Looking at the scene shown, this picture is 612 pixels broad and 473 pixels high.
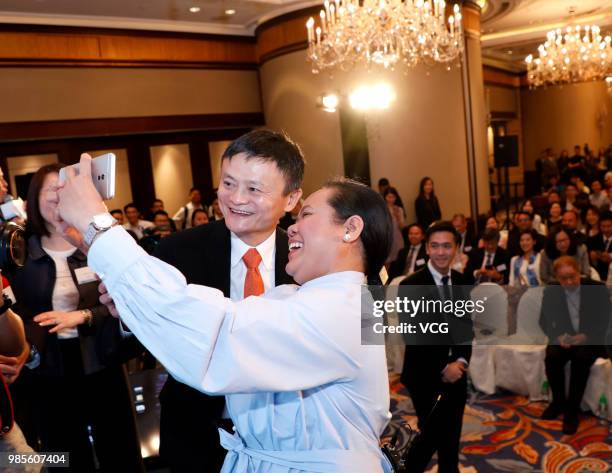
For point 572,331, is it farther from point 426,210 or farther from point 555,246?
point 426,210

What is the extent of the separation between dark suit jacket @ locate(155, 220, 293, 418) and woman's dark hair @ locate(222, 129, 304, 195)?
0.24 metres

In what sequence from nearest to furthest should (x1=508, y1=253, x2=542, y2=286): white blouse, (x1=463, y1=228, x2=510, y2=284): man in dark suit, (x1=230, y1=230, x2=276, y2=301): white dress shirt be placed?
(x1=230, y1=230, x2=276, y2=301): white dress shirt, (x1=508, y1=253, x2=542, y2=286): white blouse, (x1=463, y1=228, x2=510, y2=284): man in dark suit

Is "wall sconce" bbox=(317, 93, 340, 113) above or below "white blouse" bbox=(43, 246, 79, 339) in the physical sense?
above

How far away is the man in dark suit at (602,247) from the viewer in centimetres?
522

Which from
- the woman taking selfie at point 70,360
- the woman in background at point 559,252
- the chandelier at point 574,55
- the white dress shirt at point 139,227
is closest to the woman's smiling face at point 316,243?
the woman taking selfie at point 70,360

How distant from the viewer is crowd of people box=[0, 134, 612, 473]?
2.95 ft

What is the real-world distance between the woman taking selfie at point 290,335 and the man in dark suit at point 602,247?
4801 millimetres

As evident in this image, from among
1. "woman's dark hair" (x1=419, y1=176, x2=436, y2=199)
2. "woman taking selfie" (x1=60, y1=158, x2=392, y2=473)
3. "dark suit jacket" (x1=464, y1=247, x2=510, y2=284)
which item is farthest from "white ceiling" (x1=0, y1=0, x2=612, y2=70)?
"woman taking selfie" (x1=60, y1=158, x2=392, y2=473)

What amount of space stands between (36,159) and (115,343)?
6064 mm

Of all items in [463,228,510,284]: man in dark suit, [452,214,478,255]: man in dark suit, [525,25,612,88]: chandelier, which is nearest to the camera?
[463,228,510,284]: man in dark suit

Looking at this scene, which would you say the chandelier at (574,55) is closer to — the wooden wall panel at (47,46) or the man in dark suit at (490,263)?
the man in dark suit at (490,263)

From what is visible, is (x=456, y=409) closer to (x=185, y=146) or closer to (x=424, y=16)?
(x=424, y=16)

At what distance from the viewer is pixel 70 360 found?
2.16 meters

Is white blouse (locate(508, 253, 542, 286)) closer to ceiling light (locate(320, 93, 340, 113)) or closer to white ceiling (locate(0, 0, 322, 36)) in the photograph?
ceiling light (locate(320, 93, 340, 113))
